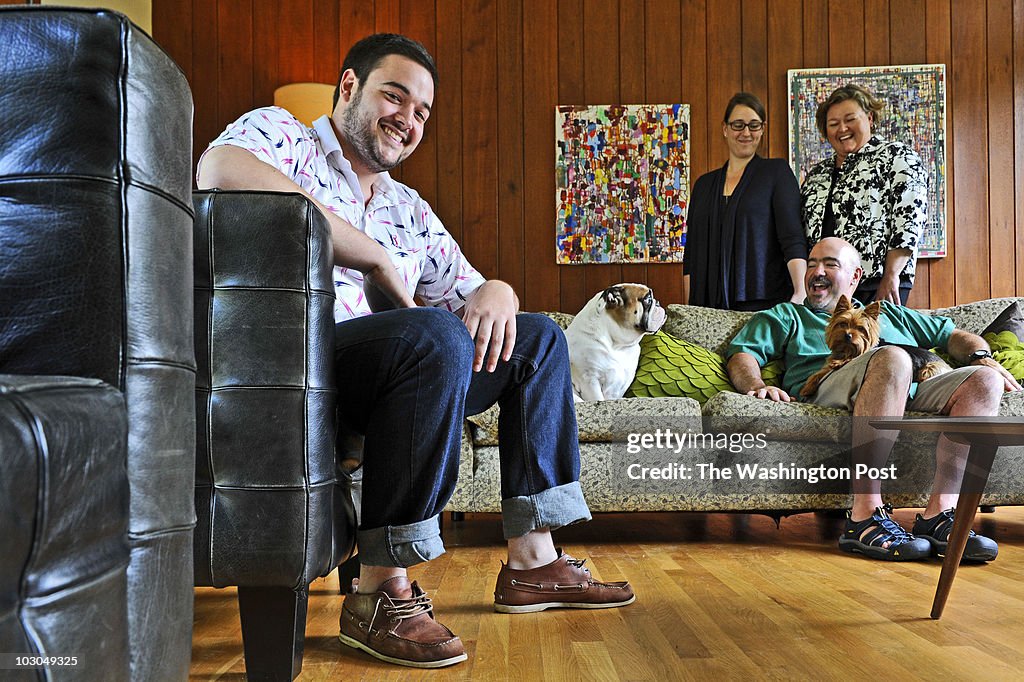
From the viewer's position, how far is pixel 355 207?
5.41 ft

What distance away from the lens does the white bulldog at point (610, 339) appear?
119 inches

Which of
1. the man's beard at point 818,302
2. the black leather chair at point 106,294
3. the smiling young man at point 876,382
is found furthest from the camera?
the man's beard at point 818,302

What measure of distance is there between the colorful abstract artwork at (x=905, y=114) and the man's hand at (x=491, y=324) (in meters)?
3.09

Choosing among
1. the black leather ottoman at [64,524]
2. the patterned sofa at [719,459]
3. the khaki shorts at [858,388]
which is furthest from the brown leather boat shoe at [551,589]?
the khaki shorts at [858,388]

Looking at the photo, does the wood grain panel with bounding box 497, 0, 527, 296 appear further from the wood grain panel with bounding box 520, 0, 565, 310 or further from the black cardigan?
the black cardigan

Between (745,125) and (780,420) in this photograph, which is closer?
(780,420)

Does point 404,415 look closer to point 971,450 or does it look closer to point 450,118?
point 971,450

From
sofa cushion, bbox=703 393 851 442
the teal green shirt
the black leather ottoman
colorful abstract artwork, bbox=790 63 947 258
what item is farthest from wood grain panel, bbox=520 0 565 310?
the black leather ottoman

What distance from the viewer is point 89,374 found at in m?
0.63

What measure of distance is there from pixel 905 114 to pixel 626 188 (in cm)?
136

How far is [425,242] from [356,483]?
0.51 m

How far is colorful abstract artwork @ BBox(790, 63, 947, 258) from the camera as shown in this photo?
417 centimetres

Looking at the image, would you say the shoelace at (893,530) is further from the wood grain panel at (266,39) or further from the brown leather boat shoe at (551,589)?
the wood grain panel at (266,39)

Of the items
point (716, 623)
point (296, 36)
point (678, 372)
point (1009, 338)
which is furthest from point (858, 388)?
point (296, 36)
